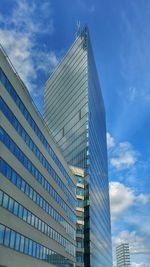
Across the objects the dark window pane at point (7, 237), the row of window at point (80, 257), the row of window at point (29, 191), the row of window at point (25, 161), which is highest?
the row of window at point (25, 161)

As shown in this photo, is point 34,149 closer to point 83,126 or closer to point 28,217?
point 28,217

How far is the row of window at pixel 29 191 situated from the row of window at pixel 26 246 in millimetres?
5716

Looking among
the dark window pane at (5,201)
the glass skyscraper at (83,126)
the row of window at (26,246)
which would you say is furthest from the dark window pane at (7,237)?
the glass skyscraper at (83,126)

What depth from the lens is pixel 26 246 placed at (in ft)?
137

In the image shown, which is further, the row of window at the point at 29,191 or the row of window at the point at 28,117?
the row of window at the point at 28,117

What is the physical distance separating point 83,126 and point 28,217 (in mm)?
71176

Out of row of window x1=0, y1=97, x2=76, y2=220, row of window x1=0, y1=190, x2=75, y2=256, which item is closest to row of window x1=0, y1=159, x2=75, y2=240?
row of window x1=0, y1=190, x2=75, y2=256

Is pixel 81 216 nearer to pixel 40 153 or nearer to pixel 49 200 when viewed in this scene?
pixel 49 200

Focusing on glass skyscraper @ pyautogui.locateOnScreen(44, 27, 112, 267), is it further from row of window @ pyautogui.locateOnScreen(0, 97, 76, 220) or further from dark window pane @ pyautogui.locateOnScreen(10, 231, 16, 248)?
dark window pane @ pyautogui.locateOnScreen(10, 231, 16, 248)

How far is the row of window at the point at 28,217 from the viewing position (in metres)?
35.8

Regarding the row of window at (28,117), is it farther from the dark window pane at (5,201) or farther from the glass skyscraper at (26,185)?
the dark window pane at (5,201)

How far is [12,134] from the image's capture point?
39.3m

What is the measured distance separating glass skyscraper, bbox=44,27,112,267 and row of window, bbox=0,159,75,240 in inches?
1357

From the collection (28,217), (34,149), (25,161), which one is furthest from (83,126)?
(28,217)
